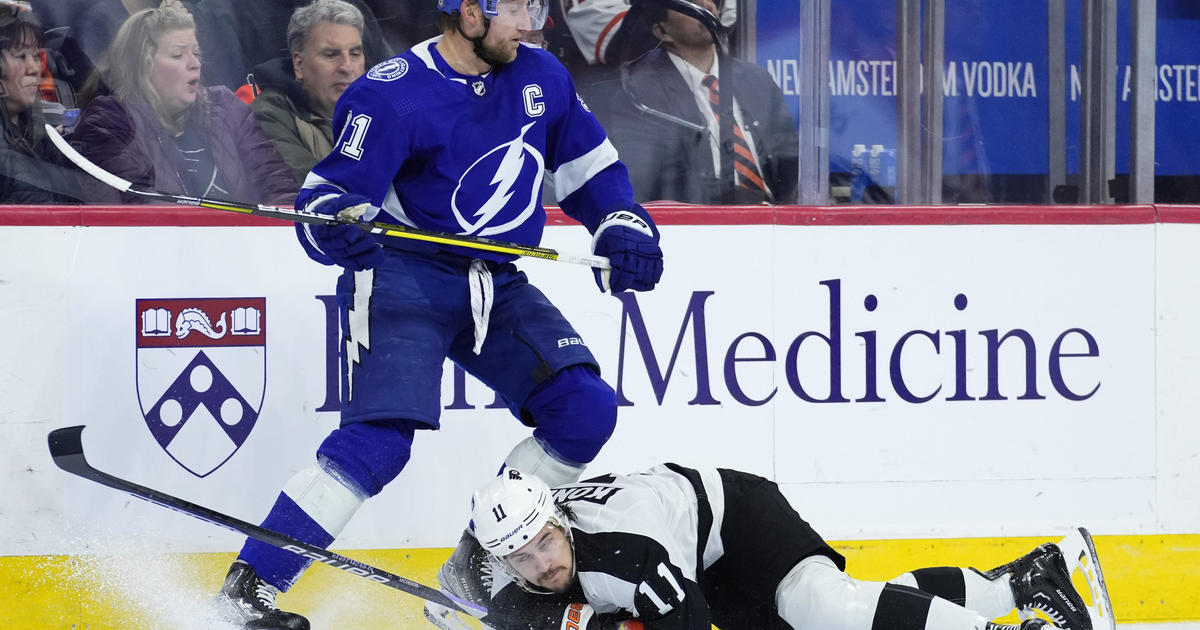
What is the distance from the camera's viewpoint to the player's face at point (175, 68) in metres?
2.86

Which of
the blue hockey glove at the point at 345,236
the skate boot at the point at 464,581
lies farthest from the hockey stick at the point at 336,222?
the skate boot at the point at 464,581

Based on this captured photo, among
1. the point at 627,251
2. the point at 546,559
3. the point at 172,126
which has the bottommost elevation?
the point at 546,559

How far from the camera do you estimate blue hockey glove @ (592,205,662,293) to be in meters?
2.30

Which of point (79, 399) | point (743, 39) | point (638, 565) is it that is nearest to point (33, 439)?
point (79, 399)

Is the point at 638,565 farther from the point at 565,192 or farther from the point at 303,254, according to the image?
the point at 303,254

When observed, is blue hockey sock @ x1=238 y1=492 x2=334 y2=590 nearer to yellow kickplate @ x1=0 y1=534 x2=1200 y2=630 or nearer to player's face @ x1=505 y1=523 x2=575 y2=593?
player's face @ x1=505 y1=523 x2=575 y2=593

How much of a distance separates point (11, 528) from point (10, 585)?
123 mm

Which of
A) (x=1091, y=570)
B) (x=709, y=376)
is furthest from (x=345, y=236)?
(x=1091, y=570)

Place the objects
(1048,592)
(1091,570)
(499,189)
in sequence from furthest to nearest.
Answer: (1091,570) → (1048,592) → (499,189)

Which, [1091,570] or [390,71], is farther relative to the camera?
[1091,570]

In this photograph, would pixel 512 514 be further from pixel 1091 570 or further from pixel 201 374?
pixel 1091 570

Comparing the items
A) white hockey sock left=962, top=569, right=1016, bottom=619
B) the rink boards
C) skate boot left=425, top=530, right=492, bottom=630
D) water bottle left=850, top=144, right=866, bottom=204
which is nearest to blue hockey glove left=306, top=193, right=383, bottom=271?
skate boot left=425, top=530, right=492, bottom=630

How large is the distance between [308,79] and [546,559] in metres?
1.42

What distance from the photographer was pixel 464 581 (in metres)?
2.36
